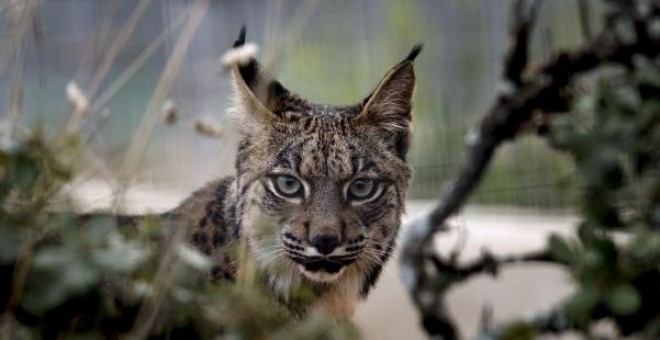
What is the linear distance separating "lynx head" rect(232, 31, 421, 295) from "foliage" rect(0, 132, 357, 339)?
120 centimetres

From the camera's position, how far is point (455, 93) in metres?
6.41

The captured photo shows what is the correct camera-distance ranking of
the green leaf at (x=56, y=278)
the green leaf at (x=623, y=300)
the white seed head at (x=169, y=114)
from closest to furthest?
the green leaf at (x=56, y=278)
the green leaf at (x=623, y=300)
the white seed head at (x=169, y=114)

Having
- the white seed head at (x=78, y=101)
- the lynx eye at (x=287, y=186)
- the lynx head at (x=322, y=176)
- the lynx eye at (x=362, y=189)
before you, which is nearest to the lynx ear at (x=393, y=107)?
the lynx head at (x=322, y=176)

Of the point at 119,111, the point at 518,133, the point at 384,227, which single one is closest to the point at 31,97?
the point at 119,111

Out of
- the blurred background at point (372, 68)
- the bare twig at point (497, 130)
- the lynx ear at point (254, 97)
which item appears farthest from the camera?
the blurred background at point (372, 68)

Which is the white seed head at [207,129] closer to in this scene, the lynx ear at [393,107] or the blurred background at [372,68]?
the lynx ear at [393,107]

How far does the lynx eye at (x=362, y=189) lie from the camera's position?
3.68 metres

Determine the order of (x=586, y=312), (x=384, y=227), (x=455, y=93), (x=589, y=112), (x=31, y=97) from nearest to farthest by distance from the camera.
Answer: (x=586, y=312) < (x=589, y=112) < (x=384, y=227) < (x=31, y=97) < (x=455, y=93)

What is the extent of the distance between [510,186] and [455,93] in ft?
4.47

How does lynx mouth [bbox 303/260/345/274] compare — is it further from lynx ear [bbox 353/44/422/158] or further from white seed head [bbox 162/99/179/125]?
white seed head [bbox 162/99/179/125]

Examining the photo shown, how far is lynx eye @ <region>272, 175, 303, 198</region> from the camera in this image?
12.0 ft

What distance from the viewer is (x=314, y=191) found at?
143 inches

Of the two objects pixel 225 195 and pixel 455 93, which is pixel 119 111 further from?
pixel 225 195

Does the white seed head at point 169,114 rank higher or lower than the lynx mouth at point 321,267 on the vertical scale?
higher
